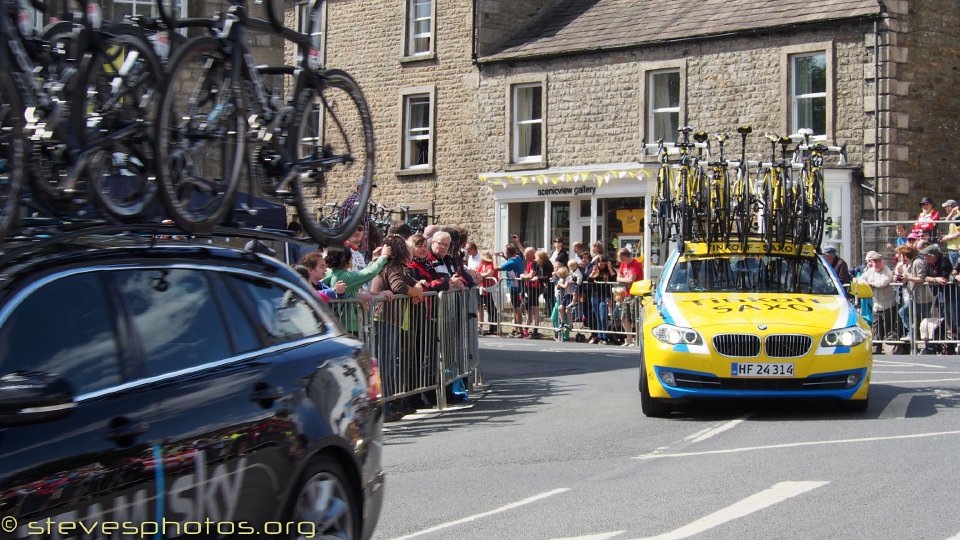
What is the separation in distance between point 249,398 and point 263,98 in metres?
2.57

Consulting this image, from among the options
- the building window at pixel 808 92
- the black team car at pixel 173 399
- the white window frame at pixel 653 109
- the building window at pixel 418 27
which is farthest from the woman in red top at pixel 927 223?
the black team car at pixel 173 399

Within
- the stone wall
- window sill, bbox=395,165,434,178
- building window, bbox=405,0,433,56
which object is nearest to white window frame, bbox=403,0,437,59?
building window, bbox=405,0,433,56

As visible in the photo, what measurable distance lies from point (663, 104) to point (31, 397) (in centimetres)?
2973

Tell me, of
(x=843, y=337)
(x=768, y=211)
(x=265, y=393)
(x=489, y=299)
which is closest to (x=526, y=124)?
(x=489, y=299)

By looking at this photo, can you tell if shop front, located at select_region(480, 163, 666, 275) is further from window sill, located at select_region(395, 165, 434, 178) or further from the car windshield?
the car windshield

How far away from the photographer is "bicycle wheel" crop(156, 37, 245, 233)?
248 inches

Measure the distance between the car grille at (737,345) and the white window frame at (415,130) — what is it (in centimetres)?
2494

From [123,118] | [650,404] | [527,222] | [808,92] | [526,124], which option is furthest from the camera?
[527,222]

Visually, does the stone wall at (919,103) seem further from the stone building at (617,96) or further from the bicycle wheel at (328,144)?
the bicycle wheel at (328,144)

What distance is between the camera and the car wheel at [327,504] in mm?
5535

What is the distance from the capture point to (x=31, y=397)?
3.98 metres

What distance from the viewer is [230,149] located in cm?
697

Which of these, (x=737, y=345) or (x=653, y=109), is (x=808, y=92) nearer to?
(x=653, y=109)

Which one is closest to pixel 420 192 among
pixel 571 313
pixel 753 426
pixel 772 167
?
pixel 571 313
